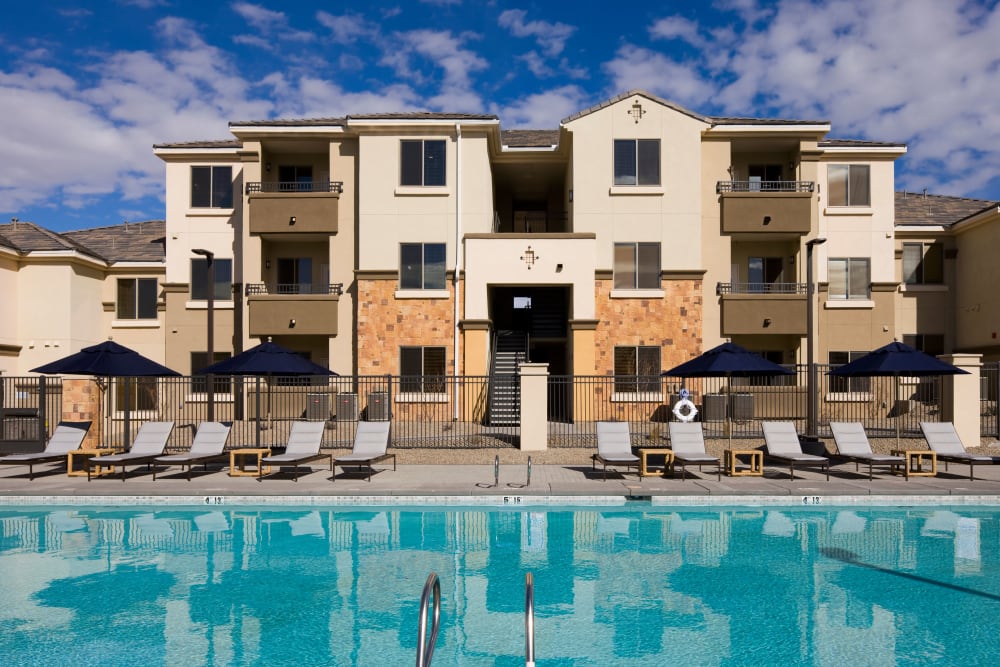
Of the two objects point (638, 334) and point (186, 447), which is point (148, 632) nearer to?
point (186, 447)

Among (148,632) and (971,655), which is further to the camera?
(148,632)

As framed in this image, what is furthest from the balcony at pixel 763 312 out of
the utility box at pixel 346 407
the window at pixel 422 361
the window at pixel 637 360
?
the utility box at pixel 346 407

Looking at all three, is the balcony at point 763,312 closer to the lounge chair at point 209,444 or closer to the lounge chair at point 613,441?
the lounge chair at point 613,441

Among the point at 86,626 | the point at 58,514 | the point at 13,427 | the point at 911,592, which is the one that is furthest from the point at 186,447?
the point at 911,592

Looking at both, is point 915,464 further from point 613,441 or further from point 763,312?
point 763,312

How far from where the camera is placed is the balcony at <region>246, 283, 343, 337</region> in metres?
23.8

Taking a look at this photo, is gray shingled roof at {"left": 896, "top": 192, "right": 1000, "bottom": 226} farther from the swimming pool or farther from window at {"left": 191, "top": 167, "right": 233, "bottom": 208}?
window at {"left": 191, "top": 167, "right": 233, "bottom": 208}

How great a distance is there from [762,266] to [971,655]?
20.8 meters

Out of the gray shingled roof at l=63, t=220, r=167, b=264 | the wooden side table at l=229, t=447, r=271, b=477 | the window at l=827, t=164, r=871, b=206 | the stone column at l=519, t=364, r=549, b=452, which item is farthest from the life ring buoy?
the gray shingled roof at l=63, t=220, r=167, b=264

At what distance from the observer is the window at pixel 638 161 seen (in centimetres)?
2352

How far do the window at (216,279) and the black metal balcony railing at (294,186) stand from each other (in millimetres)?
3161

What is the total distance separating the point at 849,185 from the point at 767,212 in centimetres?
441

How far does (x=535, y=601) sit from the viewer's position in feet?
24.9

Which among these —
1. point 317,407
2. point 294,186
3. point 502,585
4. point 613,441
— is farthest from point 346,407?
point 502,585
